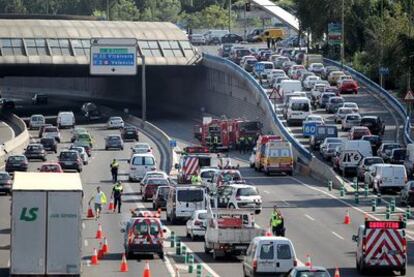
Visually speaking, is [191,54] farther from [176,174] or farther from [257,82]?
[176,174]

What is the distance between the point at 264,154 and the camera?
85.1 metres

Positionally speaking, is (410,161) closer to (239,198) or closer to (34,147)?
(239,198)

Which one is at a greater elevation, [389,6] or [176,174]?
[389,6]

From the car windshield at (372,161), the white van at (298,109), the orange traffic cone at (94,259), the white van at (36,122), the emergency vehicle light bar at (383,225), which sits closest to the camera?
the emergency vehicle light bar at (383,225)

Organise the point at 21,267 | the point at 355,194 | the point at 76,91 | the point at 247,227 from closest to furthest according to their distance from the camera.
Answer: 1. the point at 21,267
2. the point at 247,227
3. the point at 355,194
4. the point at 76,91

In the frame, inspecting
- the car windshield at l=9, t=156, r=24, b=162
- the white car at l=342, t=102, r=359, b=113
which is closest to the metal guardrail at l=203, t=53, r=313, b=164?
the white car at l=342, t=102, r=359, b=113

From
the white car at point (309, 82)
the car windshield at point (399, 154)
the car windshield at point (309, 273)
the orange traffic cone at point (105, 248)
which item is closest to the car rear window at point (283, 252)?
the car windshield at point (309, 273)

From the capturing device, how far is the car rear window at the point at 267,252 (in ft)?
131

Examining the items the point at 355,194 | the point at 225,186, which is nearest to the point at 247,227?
the point at 225,186

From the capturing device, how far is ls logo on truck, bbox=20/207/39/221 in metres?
39.4

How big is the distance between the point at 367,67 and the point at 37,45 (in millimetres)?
28247

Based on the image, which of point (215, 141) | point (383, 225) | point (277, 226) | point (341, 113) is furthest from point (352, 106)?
point (383, 225)

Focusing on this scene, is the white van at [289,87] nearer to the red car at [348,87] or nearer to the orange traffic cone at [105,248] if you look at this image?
the red car at [348,87]

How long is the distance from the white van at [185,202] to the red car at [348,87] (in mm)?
60788
